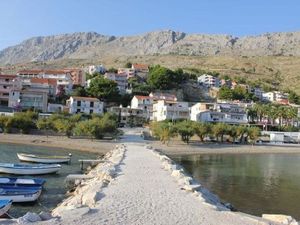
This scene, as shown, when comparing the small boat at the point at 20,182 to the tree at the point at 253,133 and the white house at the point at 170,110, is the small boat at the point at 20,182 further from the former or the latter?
the white house at the point at 170,110

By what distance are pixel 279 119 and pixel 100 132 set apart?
224ft

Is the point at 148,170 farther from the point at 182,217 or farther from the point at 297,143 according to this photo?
the point at 297,143

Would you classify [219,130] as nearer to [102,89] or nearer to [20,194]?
[102,89]

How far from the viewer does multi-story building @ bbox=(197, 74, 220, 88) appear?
169538mm

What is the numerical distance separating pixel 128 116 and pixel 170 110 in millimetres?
11581

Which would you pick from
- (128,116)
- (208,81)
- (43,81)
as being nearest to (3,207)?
(128,116)

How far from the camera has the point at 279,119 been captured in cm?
12775

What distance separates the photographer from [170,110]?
115 m

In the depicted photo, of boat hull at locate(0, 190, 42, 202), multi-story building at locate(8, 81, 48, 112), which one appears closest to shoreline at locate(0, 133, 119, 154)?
multi-story building at locate(8, 81, 48, 112)

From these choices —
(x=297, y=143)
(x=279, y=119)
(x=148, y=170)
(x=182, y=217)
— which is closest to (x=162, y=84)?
(x=279, y=119)

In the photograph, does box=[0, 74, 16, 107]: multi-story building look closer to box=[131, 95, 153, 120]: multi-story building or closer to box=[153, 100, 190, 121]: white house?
box=[131, 95, 153, 120]: multi-story building

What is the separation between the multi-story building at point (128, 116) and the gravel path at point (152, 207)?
279 ft

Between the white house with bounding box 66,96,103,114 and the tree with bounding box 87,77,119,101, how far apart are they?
1164 centimetres

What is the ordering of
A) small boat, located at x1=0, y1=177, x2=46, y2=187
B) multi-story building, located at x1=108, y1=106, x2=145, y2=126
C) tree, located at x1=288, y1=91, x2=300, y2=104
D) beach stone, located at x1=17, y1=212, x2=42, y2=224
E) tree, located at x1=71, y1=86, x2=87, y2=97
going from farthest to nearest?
1. tree, located at x1=288, y1=91, x2=300, y2=104
2. tree, located at x1=71, y1=86, x2=87, y2=97
3. multi-story building, located at x1=108, y1=106, x2=145, y2=126
4. small boat, located at x1=0, y1=177, x2=46, y2=187
5. beach stone, located at x1=17, y1=212, x2=42, y2=224
